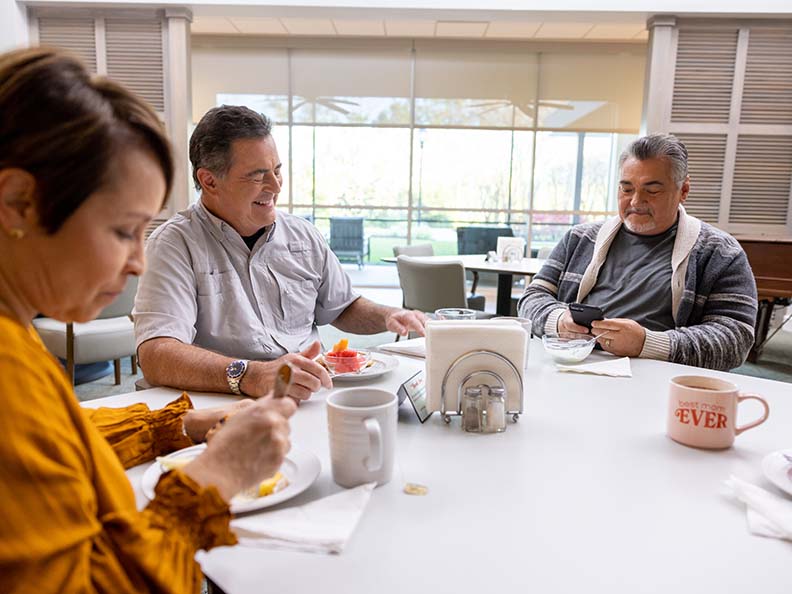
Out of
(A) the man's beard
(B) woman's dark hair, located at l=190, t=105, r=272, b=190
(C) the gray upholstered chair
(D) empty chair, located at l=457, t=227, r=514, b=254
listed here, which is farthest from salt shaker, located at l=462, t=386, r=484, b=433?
(D) empty chair, located at l=457, t=227, r=514, b=254

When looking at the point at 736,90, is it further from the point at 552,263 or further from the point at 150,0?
the point at 150,0

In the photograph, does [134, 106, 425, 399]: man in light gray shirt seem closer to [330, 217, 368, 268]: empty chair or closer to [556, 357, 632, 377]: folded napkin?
[556, 357, 632, 377]: folded napkin

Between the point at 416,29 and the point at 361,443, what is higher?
the point at 416,29

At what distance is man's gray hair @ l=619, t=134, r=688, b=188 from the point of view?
191 cm

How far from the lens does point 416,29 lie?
6766 millimetres

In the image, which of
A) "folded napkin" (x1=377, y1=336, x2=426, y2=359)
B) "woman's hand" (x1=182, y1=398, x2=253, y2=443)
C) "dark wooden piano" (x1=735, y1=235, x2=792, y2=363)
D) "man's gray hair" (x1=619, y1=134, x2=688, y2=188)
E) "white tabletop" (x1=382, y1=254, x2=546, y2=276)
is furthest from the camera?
"dark wooden piano" (x1=735, y1=235, x2=792, y2=363)

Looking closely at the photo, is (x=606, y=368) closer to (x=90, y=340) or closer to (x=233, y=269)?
(x=233, y=269)

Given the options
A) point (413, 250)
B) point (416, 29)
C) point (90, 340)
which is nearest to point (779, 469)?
point (90, 340)

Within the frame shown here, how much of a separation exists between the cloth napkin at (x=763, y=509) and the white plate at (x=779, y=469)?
2 centimetres

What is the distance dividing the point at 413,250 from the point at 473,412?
3.75 metres

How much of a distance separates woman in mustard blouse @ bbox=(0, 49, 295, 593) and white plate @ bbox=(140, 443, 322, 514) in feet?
0.41

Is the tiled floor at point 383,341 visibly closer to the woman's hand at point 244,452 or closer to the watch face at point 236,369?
the watch face at point 236,369

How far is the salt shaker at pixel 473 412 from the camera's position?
1.07 meters

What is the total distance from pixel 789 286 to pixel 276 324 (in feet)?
12.3
